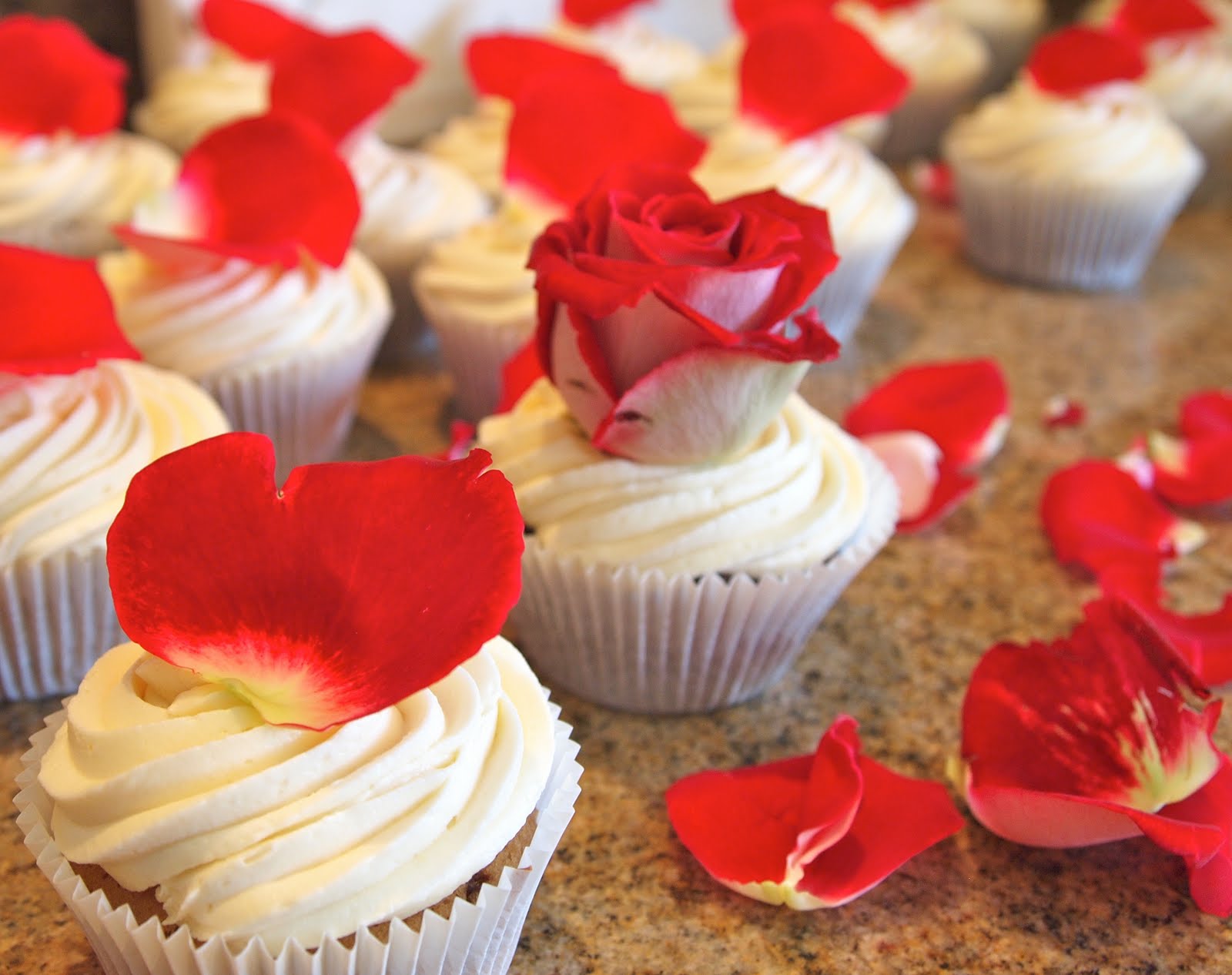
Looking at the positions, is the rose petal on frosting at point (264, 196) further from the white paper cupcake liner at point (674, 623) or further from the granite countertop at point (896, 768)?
the white paper cupcake liner at point (674, 623)

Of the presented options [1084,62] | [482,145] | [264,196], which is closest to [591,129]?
[264,196]

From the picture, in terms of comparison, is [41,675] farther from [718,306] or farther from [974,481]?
[974,481]

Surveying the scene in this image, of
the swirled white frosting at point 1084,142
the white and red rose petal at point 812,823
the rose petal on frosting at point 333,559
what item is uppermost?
the rose petal on frosting at point 333,559

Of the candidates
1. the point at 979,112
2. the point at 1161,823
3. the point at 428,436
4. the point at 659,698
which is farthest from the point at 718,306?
the point at 979,112

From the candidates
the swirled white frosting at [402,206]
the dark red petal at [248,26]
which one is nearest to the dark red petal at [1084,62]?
the swirled white frosting at [402,206]

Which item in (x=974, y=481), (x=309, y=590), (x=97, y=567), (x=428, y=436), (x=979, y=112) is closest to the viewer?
(x=309, y=590)

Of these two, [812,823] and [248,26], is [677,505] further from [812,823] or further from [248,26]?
[248,26]

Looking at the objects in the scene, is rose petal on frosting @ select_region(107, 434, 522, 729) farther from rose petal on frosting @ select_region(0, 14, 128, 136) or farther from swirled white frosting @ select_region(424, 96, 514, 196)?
swirled white frosting @ select_region(424, 96, 514, 196)
